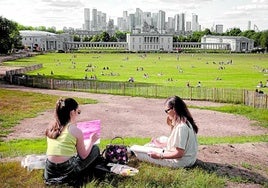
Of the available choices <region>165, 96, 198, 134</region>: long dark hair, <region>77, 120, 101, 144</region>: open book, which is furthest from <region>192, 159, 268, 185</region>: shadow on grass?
<region>77, 120, 101, 144</region>: open book

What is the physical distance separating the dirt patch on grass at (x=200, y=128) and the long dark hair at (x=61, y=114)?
12.9 feet

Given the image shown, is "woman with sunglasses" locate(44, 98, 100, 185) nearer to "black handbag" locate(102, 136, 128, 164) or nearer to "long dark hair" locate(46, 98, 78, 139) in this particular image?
"long dark hair" locate(46, 98, 78, 139)

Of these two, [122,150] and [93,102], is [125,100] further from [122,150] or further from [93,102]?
[122,150]

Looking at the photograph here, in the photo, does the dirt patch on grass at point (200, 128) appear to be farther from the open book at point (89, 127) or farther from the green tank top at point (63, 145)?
the green tank top at point (63, 145)

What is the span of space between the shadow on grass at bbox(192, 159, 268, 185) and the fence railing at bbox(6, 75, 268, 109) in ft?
62.8

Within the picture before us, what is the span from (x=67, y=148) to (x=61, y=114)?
69 cm

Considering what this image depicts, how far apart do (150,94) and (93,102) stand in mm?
6907

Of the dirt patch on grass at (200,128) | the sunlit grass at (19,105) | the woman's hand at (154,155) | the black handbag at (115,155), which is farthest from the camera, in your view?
the sunlit grass at (19,105)

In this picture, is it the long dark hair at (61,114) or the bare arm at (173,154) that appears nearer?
the long dark hair at (61,114)

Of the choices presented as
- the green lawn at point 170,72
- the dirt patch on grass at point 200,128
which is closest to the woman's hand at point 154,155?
the dirt patch on grass at point 200,128

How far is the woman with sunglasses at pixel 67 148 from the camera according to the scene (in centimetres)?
743

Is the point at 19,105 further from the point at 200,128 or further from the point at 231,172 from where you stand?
the point at 231,172

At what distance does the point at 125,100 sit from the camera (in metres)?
33.2

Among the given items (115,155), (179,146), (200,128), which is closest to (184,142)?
(179,146)
